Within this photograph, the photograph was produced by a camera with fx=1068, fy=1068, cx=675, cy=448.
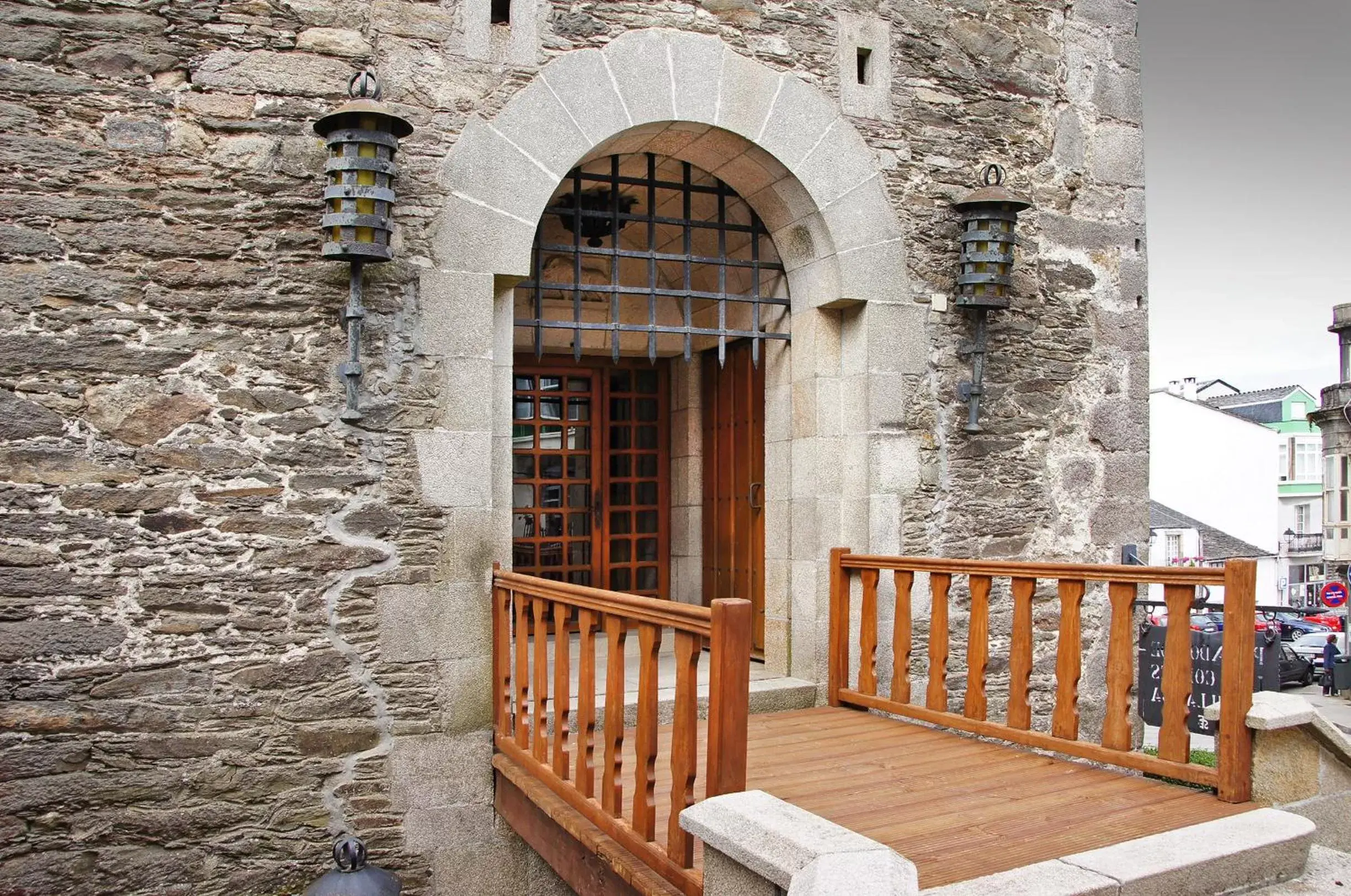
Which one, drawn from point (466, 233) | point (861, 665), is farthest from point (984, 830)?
point (466, 233)

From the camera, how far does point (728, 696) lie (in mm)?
2588

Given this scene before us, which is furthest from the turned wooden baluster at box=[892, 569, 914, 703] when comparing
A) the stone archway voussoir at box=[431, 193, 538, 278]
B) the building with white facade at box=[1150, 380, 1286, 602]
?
the building with white facade at box=[1150, 380, 1286, 602]

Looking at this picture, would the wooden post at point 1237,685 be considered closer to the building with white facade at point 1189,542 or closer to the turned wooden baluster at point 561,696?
the turned wooden baluster at point 561,696

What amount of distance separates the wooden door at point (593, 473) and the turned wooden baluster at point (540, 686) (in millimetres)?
2457

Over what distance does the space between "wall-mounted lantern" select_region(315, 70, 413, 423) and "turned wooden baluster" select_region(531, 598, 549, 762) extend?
128 cm

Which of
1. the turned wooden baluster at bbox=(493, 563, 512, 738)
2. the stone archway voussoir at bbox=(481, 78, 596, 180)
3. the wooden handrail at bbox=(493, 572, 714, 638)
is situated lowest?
the turned wooden baluster at bbox=(493, 563, 512, 738)

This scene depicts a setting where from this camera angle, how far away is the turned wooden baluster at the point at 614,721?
3.07 metres

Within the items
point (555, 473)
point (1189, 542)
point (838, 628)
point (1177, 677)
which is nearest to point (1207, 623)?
point (1189, 542)

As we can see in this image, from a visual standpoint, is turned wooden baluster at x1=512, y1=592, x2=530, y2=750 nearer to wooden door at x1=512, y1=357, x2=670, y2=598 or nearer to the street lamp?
the street lamp

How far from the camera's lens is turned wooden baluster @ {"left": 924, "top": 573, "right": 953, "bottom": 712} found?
4.18 metres

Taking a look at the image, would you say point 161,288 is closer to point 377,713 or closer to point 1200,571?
point 377,713

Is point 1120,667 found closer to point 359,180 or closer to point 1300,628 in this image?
point 359,180

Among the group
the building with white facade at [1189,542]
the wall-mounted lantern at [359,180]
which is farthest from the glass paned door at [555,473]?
the building with white facade at [1189,542]

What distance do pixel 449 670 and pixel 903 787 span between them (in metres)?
1.83
